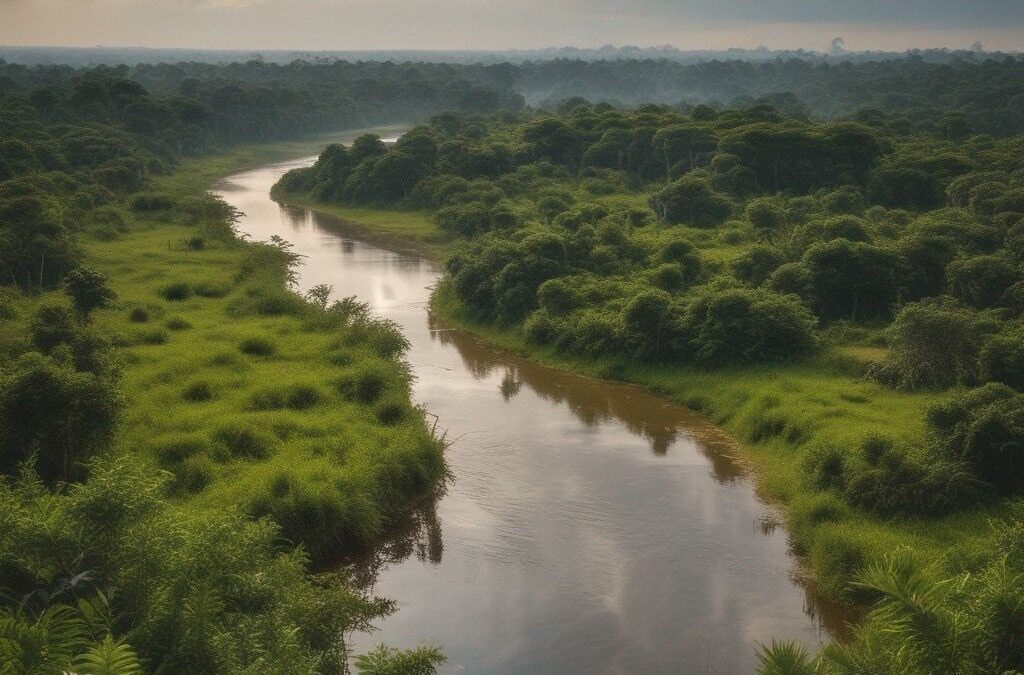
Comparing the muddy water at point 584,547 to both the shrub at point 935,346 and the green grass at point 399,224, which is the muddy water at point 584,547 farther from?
the green grass at point 399,224

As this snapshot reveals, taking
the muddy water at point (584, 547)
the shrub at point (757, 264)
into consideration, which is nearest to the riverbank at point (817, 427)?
the muddy water at point (584, 547)

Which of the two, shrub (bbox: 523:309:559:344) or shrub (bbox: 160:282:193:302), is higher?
shrub (bbox: 160:282:193:302)

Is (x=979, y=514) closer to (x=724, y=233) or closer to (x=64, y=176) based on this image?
(x=724, y=233)

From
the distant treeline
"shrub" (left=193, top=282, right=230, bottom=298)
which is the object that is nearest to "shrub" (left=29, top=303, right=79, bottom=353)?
"shrub" (left=193, top=282, right=230, bottom=298)

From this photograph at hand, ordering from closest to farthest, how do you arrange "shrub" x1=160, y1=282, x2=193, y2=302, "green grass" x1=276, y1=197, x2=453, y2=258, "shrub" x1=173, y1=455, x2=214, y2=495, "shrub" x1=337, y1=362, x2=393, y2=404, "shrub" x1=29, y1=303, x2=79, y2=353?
"shrub" x1=173, y1=455, x2=214, y2=495 < "shrub" x1=29, y1=303, x2=79, y2=353 < "shrub" x1=337, y1=362, x2=393, y2=404 < "shrub" x1=160, y1=282, x2=193, y2=302 < "green grass" x1=276, y1=197, x2=453, y2=258

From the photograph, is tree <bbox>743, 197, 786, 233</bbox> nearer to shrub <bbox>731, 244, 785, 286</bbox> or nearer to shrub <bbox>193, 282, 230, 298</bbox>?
shrub <bbox>731, 244, 785, 286</bbox>

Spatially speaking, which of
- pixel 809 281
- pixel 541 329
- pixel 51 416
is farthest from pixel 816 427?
pixel 51 416
